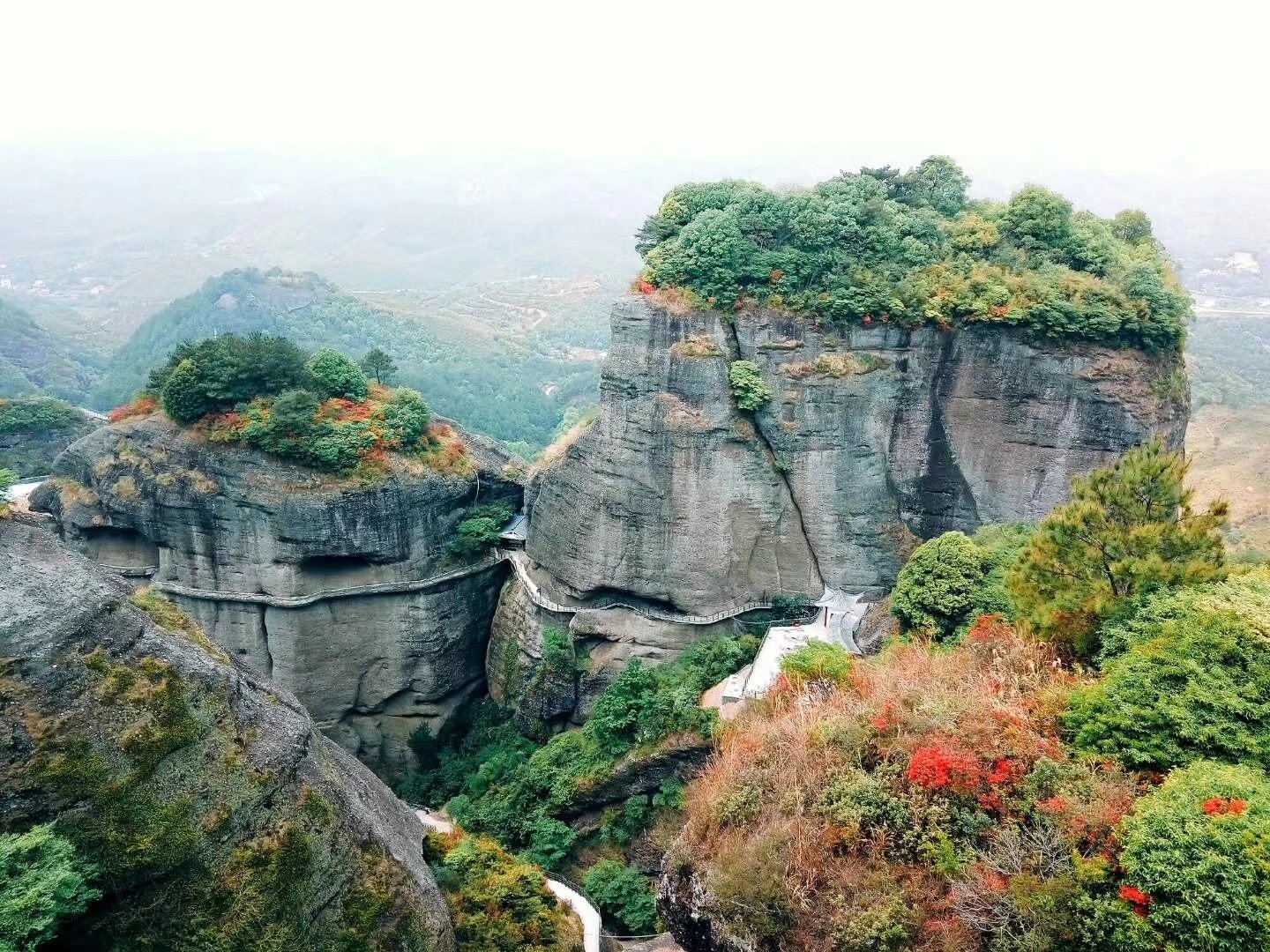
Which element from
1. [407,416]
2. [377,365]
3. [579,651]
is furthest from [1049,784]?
[377,365]

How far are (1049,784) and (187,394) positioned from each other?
2201 centimetres

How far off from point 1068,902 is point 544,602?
1696 cm

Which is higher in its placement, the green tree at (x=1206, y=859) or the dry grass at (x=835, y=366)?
the dry grass at (x=835, y=366)

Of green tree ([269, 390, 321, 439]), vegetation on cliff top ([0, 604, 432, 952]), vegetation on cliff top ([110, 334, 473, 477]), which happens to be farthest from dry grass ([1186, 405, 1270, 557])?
vegetation on cliff top ([0, 604, 432, 952])

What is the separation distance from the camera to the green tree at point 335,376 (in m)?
23.7

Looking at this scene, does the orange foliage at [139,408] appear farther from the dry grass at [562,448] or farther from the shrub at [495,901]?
the shrub at [495,901]

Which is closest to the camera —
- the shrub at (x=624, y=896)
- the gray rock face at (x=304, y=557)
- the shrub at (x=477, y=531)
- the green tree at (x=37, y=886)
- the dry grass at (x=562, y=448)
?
the green tree at (x=37, y=886)

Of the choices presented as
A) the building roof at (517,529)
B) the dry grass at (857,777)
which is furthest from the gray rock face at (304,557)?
the dry grass at (857,777)

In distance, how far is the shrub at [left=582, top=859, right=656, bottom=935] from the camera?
1569cm

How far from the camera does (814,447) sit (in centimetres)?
2062

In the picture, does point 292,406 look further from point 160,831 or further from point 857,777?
point 857,777

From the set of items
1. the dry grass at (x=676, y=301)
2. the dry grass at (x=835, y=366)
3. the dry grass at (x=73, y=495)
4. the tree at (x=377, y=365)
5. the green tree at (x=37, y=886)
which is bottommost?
the dry grass at (x=73, y=495)

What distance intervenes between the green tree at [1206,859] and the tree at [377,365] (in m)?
23.4

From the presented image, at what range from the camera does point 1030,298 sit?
63.8ft
